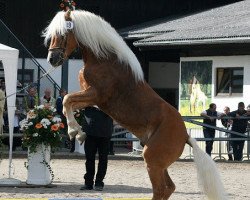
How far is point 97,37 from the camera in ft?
34.9

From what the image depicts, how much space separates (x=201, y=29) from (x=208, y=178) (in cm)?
1807

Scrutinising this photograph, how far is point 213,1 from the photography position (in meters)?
36.1

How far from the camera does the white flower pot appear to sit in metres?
15.4

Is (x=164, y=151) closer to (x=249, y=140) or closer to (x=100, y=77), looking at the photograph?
(x=100, y=77)

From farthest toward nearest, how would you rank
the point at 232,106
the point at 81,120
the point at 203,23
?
the point at 203,23, the point at 232,106, the point at 81,120

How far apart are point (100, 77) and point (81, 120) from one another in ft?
16.3

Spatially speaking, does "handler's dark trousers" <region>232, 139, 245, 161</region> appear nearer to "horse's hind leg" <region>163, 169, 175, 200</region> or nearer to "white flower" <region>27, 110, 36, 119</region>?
"white flower" <region>27, 110, 36, 119</region>

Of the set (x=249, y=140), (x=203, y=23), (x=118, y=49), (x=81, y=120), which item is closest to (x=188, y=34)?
Result: (x=203, y=23)

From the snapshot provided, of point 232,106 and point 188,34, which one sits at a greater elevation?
point 188,34

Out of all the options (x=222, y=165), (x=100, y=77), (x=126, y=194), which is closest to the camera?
(x=100, y=77)

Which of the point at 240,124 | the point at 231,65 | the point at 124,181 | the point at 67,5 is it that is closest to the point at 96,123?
the point at 124,181

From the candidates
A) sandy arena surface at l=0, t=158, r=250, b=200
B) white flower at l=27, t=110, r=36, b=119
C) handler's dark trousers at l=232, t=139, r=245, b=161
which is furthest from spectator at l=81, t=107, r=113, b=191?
handler's dark trousers at l=232, t=139, r=245, b=161

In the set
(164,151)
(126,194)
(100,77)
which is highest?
(100,77)

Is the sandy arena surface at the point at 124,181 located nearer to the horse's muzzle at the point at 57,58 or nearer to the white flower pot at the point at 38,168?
the white flower pot at the point at 38,168
